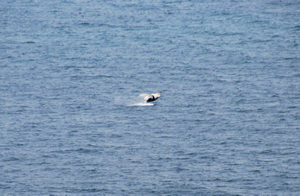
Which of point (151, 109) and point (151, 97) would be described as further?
Result: point (151, 97)

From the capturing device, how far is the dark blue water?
203ft

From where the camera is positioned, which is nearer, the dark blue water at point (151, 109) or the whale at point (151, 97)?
the dark blue water at point (151, 109)

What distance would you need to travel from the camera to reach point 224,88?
92.8 m

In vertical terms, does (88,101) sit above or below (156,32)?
above

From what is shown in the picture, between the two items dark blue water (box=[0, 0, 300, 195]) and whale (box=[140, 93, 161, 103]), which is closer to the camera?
dark blue water (box=[0, 0, 300, 195])

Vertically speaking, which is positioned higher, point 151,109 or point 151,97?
point 151,97

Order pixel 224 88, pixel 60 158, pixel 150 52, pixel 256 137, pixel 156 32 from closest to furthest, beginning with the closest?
1. pixel 60 158
2. pixel 256 137
3. pixel 224 88
4. pixel 150 52
5. pixel 156 32

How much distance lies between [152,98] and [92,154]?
20.2m

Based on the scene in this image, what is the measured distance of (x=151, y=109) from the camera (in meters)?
83.1

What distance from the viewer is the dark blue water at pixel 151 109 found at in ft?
203

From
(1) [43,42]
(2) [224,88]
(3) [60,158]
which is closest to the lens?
(3) [60,158]

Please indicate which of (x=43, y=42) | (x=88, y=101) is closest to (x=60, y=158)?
(x=88, y=101)

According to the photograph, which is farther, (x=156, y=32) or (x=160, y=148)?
(x=156, y=32)

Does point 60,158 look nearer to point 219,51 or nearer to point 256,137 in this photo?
point 256,137
